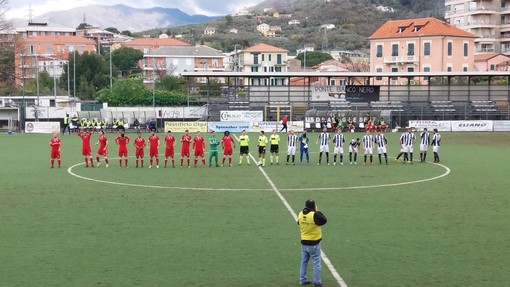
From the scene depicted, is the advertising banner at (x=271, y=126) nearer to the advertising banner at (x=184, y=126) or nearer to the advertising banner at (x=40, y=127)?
the advertising banner at (x=184, y=126)

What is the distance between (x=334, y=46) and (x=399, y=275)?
612 feet

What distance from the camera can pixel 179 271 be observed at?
12.6 metres

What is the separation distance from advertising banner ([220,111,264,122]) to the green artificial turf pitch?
29.9 m

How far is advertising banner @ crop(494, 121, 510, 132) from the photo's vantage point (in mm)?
57750

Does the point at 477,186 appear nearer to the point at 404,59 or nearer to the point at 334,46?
the point at 404,59

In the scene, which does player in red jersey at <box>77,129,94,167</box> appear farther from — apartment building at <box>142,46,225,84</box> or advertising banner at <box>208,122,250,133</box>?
apartment building at <box>142,46,225,84</box>

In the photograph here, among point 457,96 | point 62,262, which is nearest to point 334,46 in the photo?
point 457,96

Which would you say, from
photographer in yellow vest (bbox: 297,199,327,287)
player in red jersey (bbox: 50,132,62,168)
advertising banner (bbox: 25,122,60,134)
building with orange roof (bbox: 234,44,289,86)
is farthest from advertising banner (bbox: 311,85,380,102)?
building with orange roof (bbox: 234,44,289,86)

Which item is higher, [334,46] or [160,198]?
[334,46]

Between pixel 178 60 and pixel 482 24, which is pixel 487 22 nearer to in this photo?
pixel 482 24

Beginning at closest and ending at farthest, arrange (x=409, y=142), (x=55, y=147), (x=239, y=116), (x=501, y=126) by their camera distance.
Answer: (x=55, y=147)
(x=409, y=142)
(x=501, y=126)
(x=239, y=116)

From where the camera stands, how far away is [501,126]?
5791 cm

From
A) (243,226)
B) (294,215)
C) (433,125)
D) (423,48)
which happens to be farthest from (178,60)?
(243,226)

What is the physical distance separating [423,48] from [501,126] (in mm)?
33738
